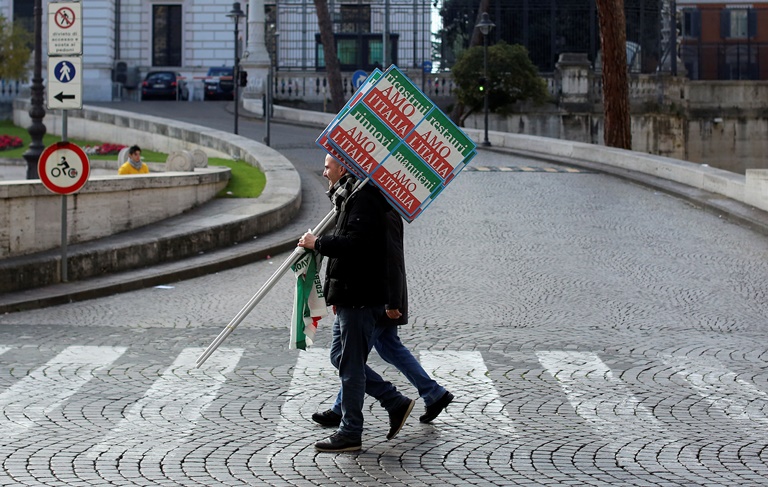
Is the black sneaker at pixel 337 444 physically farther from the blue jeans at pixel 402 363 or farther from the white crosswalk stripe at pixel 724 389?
the white crosswalk stripe at pixel 724 389

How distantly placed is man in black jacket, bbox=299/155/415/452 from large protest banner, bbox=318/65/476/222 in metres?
0.23

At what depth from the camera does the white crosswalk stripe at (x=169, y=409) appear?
7.32 metres

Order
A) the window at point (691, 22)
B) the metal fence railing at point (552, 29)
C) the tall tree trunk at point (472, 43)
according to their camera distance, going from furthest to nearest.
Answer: the window at point (691, 22) → the metal fence railing at point (552, 29) → the tall tree trunk at point (472, 43)

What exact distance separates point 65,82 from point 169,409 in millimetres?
7251

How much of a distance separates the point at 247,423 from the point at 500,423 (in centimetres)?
157

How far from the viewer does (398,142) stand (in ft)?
25.5

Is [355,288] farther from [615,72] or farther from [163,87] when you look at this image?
[163,87]

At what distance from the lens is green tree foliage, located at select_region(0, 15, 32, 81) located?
→ 44031 millimetres

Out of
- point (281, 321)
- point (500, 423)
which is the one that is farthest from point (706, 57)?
point (500, 423)

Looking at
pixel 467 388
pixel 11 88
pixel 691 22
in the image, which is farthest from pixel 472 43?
pixel 467 388

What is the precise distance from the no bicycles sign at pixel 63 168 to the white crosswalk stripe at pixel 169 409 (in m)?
4.28

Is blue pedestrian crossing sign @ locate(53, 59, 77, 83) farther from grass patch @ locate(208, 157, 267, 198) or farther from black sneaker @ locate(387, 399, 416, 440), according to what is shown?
black sneaker @ locate(387, 399, 416, 440)

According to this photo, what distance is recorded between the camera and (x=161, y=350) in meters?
10.7

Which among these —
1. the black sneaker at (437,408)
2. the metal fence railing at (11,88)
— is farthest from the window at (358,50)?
the black sneaker at (437,408)
